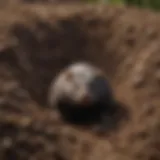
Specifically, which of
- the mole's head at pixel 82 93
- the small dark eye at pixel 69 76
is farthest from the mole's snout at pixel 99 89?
the small dark eye at pixel 69 76

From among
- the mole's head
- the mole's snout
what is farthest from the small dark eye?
the mole's snout

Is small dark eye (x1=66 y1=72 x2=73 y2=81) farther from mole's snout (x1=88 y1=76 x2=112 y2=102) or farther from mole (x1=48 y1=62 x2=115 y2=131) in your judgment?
mole's snout (x1=88 y1=76 x2=112 y2=102)

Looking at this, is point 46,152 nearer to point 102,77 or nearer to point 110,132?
point 110,132

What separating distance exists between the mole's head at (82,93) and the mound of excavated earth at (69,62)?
0.10 metres

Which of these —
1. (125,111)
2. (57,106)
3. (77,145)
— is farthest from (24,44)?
(77,145)

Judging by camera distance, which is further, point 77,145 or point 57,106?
point 57,106

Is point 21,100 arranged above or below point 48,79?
below

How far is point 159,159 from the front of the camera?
2215 millimetres

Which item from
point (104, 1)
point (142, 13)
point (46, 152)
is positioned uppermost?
point (104, 1)

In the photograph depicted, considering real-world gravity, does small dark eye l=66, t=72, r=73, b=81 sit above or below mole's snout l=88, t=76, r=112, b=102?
above

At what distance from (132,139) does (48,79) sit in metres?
0.89

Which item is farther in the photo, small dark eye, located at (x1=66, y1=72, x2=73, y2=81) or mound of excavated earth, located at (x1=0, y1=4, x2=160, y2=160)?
small dark eye, located at (x1=66, y1=72, x2=73, y2=81)

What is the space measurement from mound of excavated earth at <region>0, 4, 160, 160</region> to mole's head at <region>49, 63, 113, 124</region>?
0.10m

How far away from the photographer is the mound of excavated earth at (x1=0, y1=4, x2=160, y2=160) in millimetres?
2281
